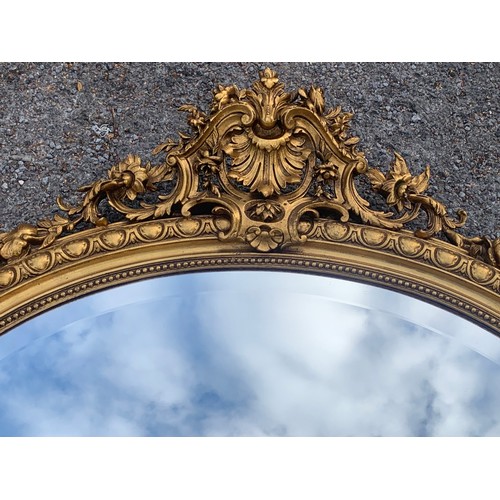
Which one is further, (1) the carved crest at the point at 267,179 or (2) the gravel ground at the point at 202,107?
(2) the gravel ground at the point at 202,107

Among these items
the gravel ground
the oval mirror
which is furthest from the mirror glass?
the gravel ground

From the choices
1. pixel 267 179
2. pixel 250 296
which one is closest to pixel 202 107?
pixel 267 179

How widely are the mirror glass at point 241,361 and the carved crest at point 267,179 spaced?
9cm

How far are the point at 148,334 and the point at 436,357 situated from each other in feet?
1.39

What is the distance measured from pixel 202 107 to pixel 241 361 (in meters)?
0.44

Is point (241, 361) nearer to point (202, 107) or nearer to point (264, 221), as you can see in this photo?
point (264, 221)

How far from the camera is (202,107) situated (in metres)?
1.78

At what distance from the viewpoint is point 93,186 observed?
5.33 ft

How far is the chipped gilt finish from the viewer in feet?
5.27

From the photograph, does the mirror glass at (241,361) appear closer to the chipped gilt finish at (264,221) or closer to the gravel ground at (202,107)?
the chipped gilt finish at (264,221)

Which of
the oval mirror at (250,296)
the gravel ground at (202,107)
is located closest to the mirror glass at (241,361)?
the oval mirror at (250,296)

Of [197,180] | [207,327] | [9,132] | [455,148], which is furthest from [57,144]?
[455,148]

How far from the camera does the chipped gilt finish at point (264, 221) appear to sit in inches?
63.2

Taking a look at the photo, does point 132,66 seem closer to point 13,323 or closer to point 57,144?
point 57,144
